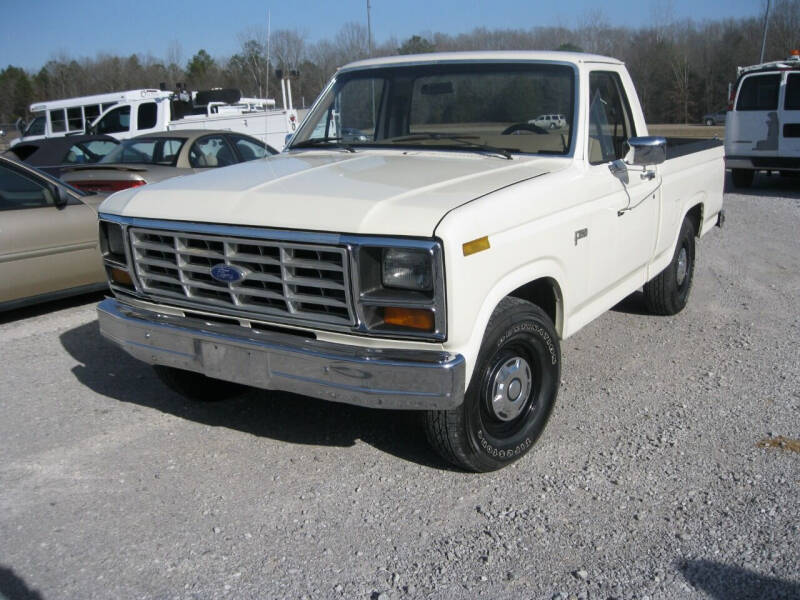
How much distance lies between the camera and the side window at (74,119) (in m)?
19.3

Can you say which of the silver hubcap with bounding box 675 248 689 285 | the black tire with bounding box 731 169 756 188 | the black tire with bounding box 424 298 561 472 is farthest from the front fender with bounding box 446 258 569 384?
the black tire with bounding box 731 169 756 188

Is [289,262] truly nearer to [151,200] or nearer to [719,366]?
[151,200]

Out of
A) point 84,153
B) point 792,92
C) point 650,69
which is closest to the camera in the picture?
point 84,153

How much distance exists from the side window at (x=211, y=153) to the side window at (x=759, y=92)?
886 cm

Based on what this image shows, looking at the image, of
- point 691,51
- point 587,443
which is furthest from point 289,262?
point 691,51

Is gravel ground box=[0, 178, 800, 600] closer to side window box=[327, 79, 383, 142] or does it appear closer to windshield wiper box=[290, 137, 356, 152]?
windshield wiper box=[290, 137, 356, 152]

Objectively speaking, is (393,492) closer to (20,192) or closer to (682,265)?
(682,265)

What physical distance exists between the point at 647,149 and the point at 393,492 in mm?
2379

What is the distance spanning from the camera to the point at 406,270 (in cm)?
317

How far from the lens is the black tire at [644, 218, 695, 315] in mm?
5961

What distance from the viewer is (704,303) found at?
21.9 feet

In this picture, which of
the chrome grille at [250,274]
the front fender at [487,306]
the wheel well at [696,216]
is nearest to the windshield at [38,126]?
the wheel well at [696,216]

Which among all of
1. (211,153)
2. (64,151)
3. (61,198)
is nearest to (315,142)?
(61,198)

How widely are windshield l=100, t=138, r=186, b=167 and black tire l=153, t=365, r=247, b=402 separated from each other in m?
5.05
